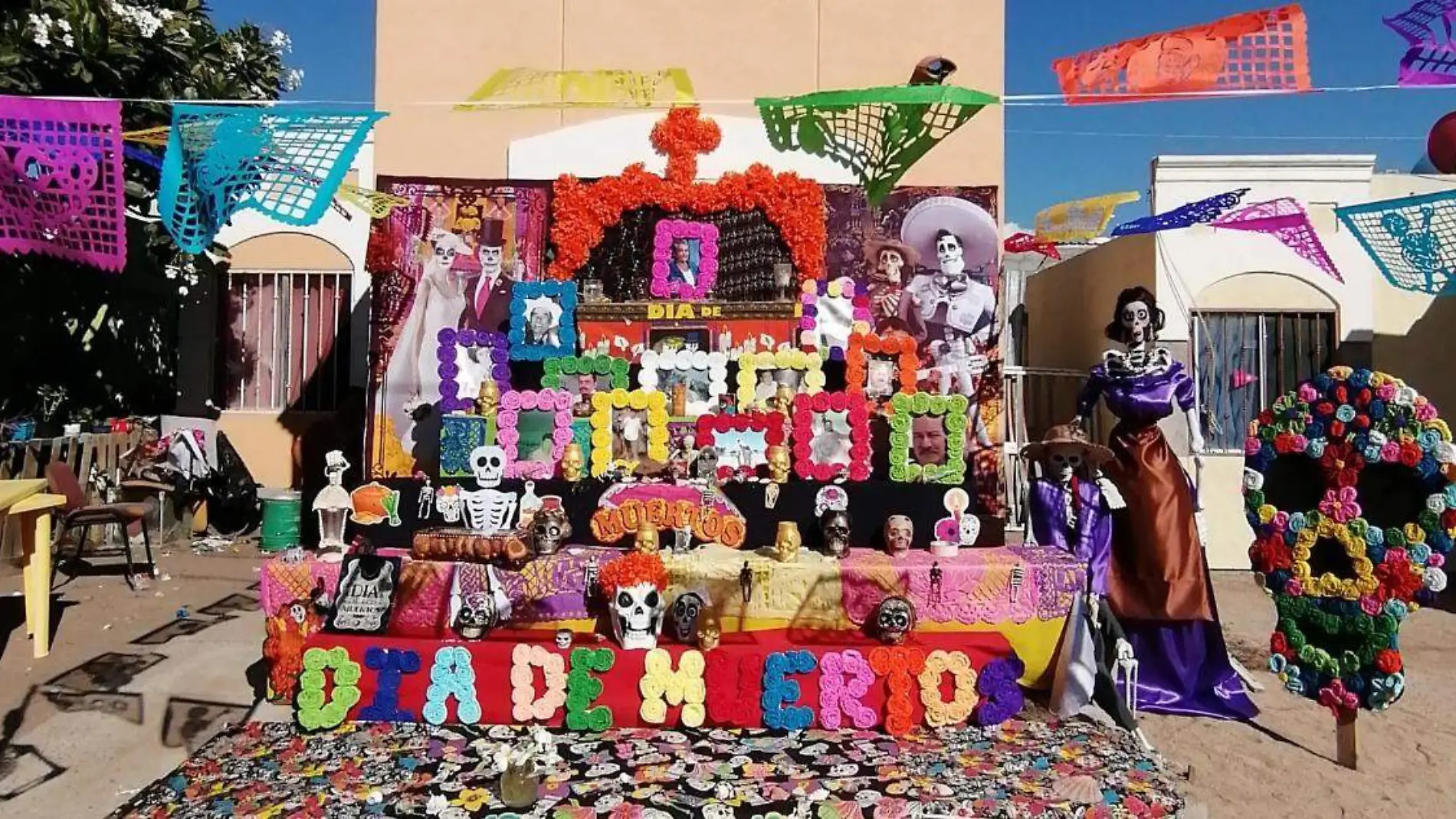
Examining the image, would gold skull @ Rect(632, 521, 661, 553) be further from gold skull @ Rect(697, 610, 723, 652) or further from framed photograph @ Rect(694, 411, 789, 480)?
framed photograph @ Rect(694, 411, 789, 480)

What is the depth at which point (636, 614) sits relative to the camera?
4.73 m

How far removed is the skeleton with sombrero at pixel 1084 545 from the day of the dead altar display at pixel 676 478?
0.17 meters

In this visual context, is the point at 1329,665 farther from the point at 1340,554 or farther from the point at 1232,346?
the point at 1232,346

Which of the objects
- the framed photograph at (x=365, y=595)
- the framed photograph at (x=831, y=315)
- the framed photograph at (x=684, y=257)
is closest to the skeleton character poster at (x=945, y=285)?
the framed photograph at (x=831, y=315)

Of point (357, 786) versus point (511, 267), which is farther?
point (511, 267)

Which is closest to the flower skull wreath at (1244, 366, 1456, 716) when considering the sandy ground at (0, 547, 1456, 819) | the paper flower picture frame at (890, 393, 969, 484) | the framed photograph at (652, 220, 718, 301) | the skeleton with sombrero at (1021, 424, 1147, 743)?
the sandy ground at (0, 547, 1456, 819)

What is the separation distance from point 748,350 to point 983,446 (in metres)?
2.06

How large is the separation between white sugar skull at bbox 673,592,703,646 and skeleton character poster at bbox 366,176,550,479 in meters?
3.14

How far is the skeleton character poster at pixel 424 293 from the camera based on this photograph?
7211 mm

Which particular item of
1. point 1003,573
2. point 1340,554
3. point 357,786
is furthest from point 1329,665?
point 357,786

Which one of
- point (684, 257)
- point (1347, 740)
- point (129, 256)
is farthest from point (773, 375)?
point (129, 256)

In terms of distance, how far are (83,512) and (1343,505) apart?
27.4ft

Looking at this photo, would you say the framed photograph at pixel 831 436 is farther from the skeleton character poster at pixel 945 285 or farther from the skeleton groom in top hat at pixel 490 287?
the skeleton groom in top hat at pixel 490 287

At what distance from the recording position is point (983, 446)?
24.1 feet
